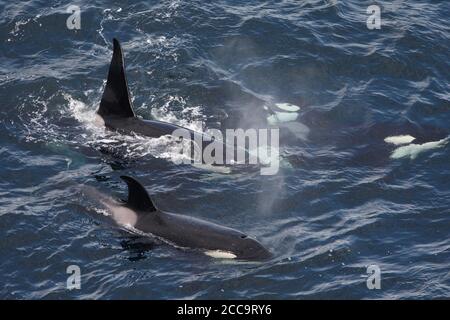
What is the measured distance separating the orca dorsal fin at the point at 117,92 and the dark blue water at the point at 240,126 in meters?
0.65

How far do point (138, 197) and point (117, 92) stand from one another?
4.46 meters

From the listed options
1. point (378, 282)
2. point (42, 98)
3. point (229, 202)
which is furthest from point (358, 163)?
point (42, 98)

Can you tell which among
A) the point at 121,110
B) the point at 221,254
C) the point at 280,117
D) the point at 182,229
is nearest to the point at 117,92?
the point at 121,110

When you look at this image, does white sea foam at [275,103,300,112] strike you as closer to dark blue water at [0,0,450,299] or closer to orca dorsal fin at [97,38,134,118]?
dark blue water at [0,0,450,299]

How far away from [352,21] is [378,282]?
13457 mm

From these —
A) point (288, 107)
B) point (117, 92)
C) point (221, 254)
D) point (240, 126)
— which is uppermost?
point (288, 107)

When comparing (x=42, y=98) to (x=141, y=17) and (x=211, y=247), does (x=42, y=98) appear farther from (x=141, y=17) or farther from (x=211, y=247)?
(x=211, y=247)

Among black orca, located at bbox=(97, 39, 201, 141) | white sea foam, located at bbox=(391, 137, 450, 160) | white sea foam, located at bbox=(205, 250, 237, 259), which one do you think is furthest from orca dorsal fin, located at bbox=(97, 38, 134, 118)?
white sea foam, located at bbox=(391, 137, 450, 160)

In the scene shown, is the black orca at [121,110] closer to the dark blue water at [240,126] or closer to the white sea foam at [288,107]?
the dark blue water at [240,126]

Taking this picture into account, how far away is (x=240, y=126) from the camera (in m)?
22.6

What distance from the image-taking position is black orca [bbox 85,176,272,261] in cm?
1642

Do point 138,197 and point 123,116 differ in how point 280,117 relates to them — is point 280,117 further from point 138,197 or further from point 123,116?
point 138,197

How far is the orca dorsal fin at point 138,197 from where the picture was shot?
16.9 meters

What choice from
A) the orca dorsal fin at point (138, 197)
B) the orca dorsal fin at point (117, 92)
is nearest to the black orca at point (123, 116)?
the orca dorsal fin at point (117, 92)
